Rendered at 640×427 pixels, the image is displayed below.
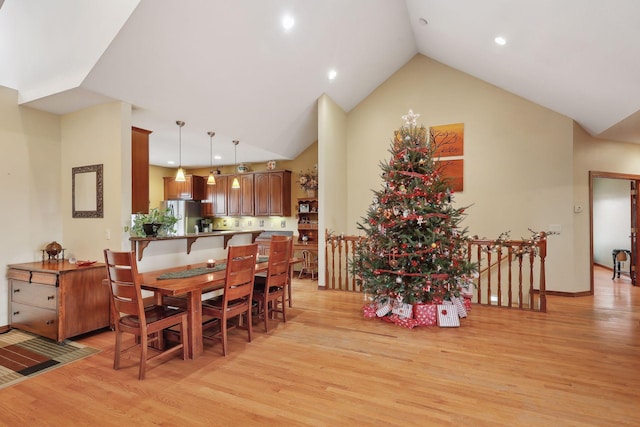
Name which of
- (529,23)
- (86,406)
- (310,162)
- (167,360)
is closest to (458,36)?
(529,23)

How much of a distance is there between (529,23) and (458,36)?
4.15ft

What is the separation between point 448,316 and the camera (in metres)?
3.79

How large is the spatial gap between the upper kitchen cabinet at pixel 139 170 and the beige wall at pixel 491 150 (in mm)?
3849

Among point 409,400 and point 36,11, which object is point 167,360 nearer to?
point 409,400

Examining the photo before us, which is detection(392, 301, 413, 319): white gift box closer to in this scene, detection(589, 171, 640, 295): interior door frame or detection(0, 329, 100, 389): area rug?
detection(0, 329, 100, 389): area rug

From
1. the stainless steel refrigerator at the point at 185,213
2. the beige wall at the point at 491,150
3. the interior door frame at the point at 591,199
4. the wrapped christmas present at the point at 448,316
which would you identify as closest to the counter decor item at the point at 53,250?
the stainless steel refrigerator at the point at 185,213

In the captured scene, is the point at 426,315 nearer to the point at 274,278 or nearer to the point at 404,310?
the point at 404,310

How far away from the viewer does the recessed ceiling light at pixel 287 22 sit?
4.01 m

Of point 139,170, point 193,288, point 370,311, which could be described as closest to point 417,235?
point 370,311

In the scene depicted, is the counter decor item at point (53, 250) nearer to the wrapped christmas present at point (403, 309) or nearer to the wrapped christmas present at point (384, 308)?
the wrapped christmas present at point (384, 308)

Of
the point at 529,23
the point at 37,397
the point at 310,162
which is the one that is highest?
the point at 529,23

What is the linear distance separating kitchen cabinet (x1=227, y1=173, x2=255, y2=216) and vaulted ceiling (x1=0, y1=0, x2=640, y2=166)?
1499 mm

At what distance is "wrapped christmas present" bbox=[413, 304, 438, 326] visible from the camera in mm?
3803

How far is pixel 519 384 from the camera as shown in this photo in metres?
2.51
